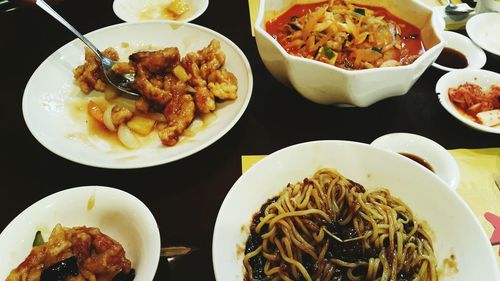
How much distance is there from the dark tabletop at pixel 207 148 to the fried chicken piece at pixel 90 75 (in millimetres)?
384

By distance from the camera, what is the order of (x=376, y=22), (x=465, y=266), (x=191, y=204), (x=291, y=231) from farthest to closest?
(x=376, y=22) → (x=191, y=204) → (x=291, y=231) → (x=465, y=266)

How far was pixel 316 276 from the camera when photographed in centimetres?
132

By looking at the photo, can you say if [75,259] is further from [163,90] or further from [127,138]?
[163,90]

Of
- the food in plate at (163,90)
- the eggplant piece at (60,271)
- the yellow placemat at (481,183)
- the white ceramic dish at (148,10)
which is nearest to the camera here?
the eggplant piece at (60,271)

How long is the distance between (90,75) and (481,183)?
6.93ft

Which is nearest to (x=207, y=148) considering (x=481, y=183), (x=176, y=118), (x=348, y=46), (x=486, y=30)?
(x=176, y=118)

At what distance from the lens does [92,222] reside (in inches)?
59.5

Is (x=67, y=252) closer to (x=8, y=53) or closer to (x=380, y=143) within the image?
(x=380, y=143)

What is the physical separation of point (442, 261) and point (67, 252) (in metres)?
1.34

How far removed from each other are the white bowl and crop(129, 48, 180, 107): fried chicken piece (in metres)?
0.69

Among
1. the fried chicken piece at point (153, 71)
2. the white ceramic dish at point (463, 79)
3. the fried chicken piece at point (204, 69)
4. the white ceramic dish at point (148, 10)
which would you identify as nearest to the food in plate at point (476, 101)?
the white ceramic dish at point (463, 79)

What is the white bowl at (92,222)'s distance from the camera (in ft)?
4.38

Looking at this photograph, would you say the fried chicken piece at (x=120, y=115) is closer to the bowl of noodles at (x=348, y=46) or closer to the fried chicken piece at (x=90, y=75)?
the fried chicken piece at (x=90, y=75)

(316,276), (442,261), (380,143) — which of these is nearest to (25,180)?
(316,276)
